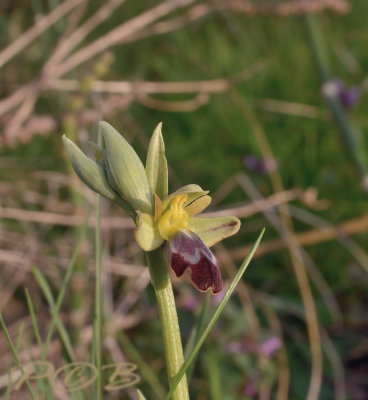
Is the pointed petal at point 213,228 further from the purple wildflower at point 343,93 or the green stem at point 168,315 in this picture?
the purple wildflower at point 343,93

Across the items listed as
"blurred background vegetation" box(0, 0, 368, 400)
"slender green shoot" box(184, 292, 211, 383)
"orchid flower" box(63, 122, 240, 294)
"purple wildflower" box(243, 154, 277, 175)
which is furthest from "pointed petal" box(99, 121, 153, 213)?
"purple wildflower" box(243, 154, 277, 175)

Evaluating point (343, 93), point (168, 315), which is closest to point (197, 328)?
point (168, 315)

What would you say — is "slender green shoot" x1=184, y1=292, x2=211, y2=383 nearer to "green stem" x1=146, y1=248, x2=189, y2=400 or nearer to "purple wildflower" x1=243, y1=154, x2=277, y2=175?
"green stem" x1=146, y1=248, x2=189, y2=400

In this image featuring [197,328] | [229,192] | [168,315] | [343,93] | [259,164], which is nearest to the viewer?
[168,315]

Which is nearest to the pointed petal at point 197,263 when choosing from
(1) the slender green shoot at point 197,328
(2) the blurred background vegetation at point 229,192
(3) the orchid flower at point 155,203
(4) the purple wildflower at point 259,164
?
(3) the orchid flower at point 155,203

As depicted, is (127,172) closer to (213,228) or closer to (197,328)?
(213,228)

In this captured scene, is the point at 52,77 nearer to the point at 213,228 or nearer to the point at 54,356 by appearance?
the point at 54,356
